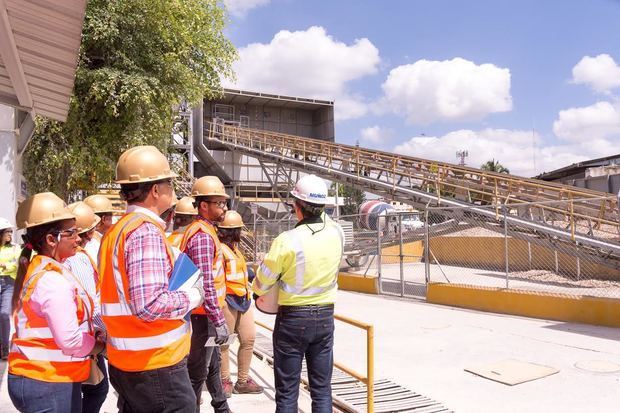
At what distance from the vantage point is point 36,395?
239 centimetres

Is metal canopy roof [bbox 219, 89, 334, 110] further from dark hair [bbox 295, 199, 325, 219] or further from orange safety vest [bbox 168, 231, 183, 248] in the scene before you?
dark hair [bbox 295, 199, 325, 219]

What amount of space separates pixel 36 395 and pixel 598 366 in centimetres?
631

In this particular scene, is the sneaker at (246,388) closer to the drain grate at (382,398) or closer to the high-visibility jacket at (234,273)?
the drain grate at (382,398)

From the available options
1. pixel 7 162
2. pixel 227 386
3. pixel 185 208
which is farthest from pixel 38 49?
pixel 7 162

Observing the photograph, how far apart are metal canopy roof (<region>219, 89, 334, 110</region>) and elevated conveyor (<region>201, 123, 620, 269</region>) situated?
5.37 m

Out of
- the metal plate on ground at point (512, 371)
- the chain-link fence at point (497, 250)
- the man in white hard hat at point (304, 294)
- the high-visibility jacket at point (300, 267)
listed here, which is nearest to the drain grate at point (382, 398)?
the metal plate on ground at point (512, 371)

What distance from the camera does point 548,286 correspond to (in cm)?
1413

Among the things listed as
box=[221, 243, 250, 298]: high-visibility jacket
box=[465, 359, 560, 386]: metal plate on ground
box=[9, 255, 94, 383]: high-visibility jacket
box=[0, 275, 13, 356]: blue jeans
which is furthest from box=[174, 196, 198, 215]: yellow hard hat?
box=[465, 359, 560, 386]: metal plate on ground

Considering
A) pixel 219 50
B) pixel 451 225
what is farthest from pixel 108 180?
pixel 451 225

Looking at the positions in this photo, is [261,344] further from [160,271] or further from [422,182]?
[422,182]

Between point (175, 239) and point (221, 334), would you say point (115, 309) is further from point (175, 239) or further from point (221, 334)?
point (175, 239)

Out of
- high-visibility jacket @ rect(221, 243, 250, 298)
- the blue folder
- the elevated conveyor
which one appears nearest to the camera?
the blue folder

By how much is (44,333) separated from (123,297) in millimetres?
501

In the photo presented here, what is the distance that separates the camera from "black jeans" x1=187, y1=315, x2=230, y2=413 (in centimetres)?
360
